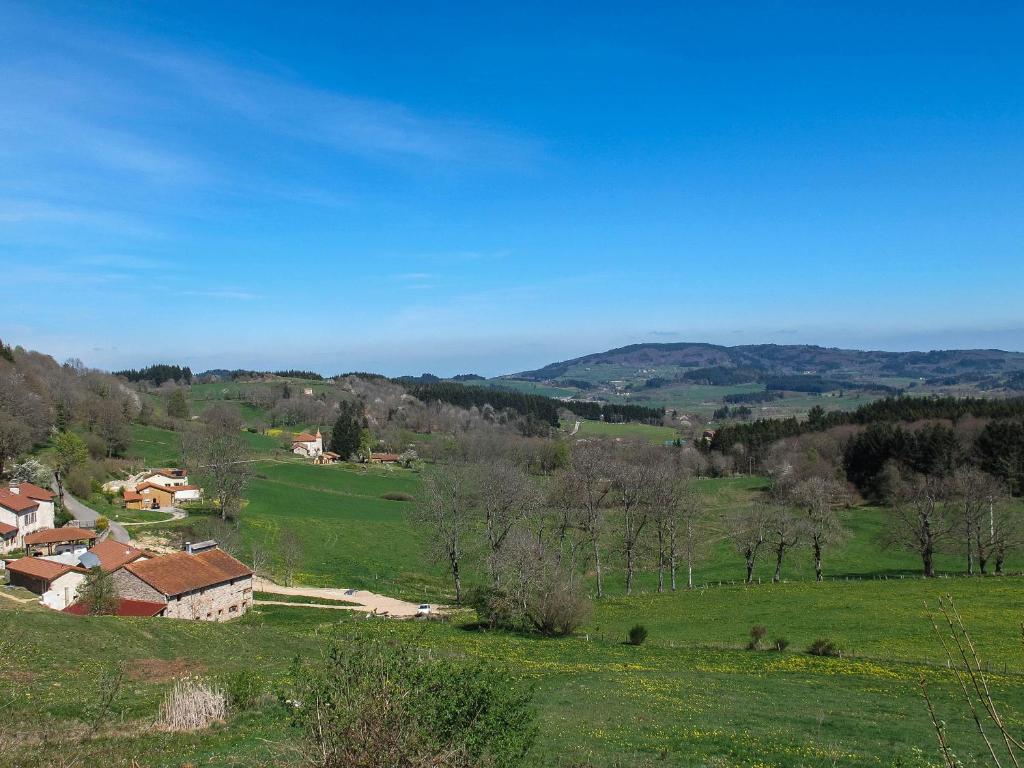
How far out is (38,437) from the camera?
7838cm

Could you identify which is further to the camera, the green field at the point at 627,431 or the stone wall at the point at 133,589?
the green field at the point at 627,431

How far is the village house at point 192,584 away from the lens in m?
39.8

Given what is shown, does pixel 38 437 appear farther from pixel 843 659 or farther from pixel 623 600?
pixel 843 659

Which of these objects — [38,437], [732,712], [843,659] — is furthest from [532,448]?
[732,712]

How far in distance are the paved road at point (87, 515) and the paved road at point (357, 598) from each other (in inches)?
532

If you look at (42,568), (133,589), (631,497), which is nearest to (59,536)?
(42,568)

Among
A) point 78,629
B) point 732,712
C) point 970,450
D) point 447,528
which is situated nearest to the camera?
point 732,712

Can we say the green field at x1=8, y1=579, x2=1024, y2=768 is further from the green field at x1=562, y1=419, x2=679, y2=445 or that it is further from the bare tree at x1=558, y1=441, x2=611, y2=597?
the green field at x1=562, y1=419, x2=679, y2=445

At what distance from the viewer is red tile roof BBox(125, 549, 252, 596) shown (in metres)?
40.2

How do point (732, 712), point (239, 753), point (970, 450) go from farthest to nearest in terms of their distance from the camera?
point (970, 450), point (732, 712), point (239, 753)

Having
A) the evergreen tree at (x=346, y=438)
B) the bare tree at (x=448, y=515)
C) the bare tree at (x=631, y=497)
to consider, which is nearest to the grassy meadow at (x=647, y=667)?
the bare tree at (x=448, y=515)

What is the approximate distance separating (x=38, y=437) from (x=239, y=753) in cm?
8344

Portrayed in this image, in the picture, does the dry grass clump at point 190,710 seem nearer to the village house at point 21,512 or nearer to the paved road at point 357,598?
the paved road at point 357,598

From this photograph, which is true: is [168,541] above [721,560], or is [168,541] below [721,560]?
above
